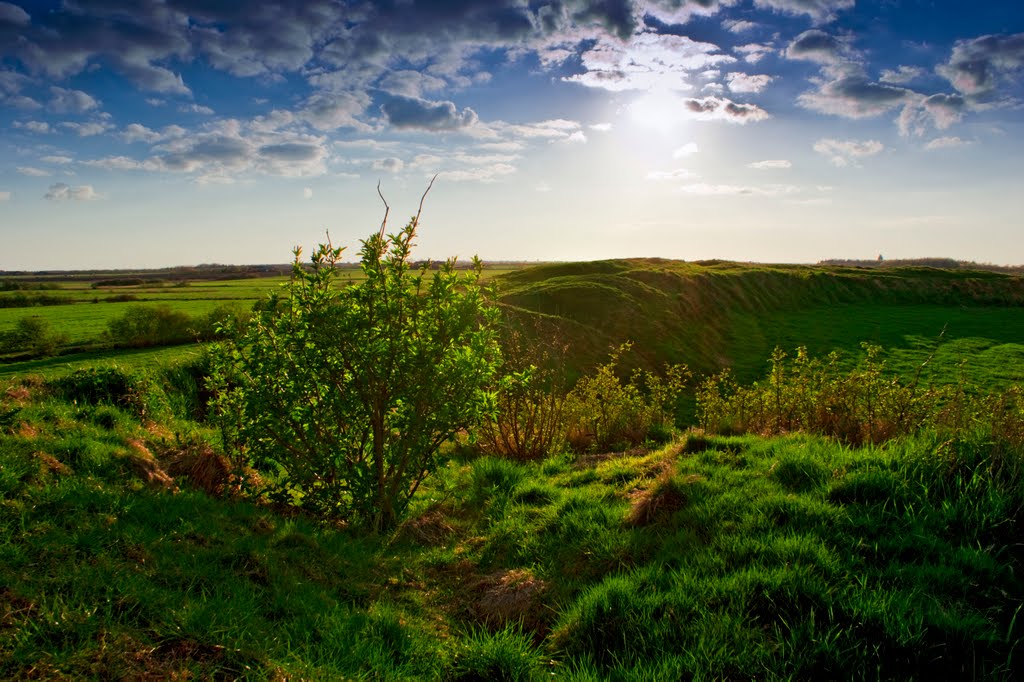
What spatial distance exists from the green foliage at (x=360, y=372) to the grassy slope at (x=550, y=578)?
32.9 inches

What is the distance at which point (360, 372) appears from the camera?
7414mm

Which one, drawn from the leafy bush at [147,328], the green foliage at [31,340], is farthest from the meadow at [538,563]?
the green foliage at [31,340]

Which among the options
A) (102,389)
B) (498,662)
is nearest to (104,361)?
(102,389)

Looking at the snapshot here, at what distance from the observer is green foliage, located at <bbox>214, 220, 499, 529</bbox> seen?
719cm

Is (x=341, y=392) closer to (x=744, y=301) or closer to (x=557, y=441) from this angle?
(x=557, y=441)

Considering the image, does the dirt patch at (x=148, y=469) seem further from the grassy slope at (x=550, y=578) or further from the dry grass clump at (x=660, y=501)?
the dry grass clump at (x=660, y=501)

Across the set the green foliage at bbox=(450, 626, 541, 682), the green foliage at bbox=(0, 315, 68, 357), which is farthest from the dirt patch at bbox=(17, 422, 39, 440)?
the green foliage at bbox=(0, 315, 68, 357)

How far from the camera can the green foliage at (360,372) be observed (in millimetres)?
7191

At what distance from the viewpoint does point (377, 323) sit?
736cm

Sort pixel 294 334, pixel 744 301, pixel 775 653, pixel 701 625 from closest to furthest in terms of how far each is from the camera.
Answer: pixel 775 653, pixel 701 625, pixel 294 334, pixel 744 301

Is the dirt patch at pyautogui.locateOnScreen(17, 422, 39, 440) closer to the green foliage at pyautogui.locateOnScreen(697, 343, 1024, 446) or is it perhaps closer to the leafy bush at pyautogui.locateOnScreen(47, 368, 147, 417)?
the leafy bush at pyautogui.locateOnScreen(47, 368, 147, 417)

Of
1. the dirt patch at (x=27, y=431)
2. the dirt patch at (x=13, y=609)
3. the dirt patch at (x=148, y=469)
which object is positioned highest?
the dirt patch at (x=27, y=431)

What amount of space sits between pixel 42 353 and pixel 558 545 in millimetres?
27346

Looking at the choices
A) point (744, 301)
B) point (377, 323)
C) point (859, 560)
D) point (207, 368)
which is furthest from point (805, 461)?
point (744, 301)
